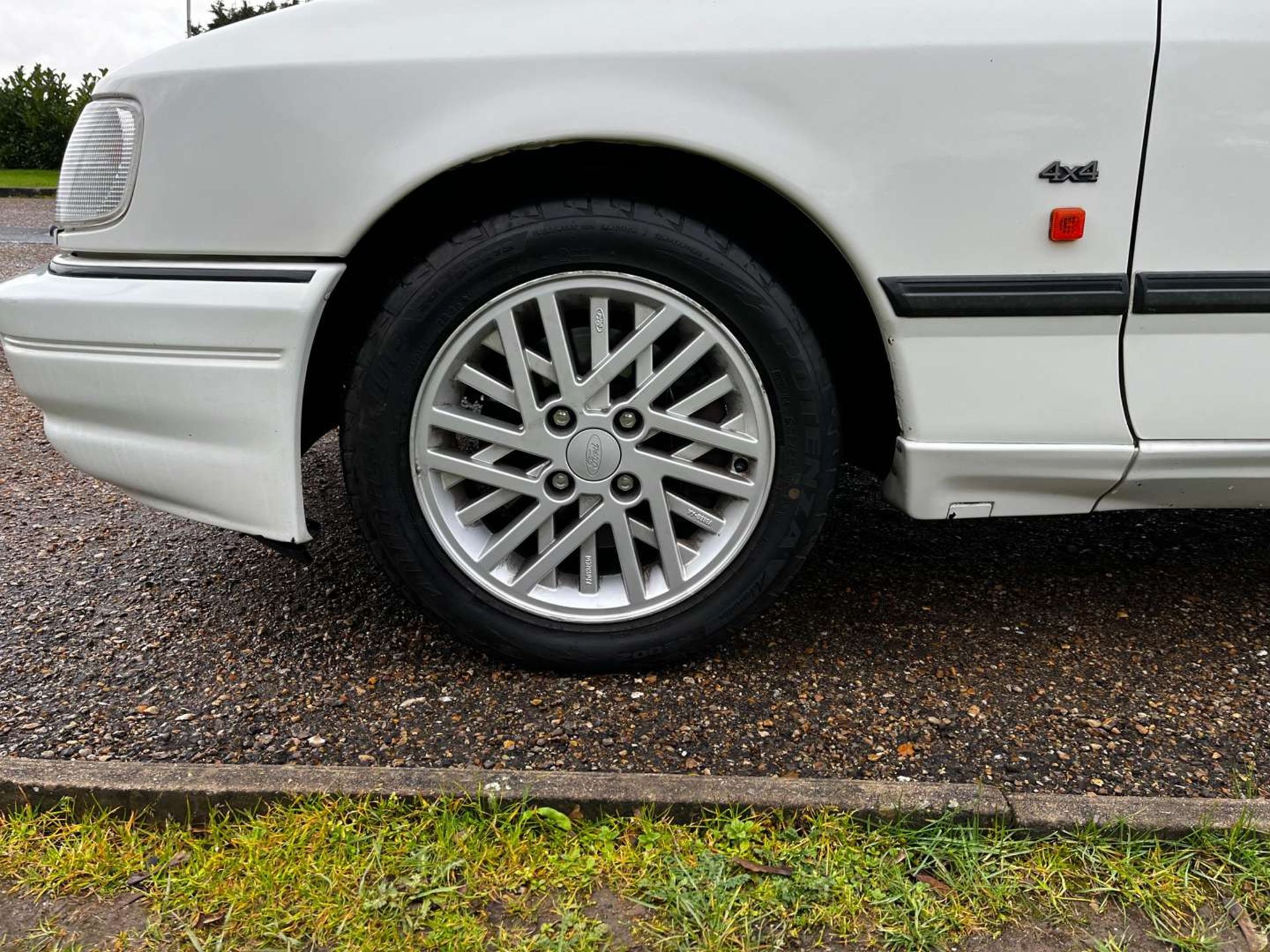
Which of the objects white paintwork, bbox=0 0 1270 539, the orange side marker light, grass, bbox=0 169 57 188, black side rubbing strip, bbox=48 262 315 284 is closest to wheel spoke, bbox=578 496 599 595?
white paintwork, bbox=0 0 1270 539

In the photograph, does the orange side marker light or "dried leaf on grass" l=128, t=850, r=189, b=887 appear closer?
"dried leaf on grass" l=128, t=850, r=189, b=887

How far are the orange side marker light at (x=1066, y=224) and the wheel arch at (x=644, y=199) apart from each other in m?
0.34

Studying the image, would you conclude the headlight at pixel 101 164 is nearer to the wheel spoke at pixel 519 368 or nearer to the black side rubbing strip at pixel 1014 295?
the wheel spoke at pixel 519 368

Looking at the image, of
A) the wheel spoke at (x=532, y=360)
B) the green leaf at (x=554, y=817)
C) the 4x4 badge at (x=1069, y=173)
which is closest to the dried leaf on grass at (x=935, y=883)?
the green leaf at (x=554, y=817)

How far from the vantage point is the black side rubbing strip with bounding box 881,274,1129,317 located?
1766 millimetres

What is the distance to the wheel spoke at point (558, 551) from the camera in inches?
76.3

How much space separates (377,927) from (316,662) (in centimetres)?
81

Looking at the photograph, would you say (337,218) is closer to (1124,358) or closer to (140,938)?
(140,938)

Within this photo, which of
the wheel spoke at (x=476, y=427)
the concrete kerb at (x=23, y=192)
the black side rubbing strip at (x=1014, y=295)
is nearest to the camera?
the black side rubbing strip at (x=1014, y=295)

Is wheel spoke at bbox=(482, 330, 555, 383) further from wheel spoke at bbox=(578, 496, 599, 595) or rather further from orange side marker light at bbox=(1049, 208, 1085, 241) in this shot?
orange side marker light at bbox=(1049, 208, 1085, 241)

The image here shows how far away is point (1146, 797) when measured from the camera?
158 centimetres

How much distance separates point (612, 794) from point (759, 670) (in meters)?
0.59

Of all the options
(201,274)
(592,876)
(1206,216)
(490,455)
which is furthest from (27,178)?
(1206,216)

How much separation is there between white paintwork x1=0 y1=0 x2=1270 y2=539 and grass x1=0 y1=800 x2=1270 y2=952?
0.69 meters
